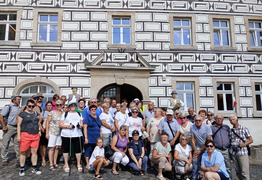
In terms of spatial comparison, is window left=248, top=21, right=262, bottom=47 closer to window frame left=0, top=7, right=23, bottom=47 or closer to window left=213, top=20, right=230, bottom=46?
window left=213, top=20, right=230, bottom=46

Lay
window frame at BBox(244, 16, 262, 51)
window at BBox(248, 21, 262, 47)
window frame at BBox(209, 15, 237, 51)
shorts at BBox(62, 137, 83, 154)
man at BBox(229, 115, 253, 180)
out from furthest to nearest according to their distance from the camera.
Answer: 1. window at BBox(248, 21, 262, 47)
2. window frame at BBox(244, 16, 262, 51)
3. window frame at BBox(209, 15, 237, 51)
4. shorts at BBox(62, 137, 83, 154)
5. man at BBox(229, 115, 253, 180)

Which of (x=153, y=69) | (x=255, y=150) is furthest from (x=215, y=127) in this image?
(x=153, y=69)

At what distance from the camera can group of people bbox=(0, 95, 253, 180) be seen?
457cm

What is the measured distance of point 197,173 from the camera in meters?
4.63

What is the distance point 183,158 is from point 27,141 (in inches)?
138

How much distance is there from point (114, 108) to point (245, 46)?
737 centimetres

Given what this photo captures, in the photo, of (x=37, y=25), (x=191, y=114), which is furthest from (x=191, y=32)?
(x=37, y=25)

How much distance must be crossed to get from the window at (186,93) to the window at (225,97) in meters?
1.25

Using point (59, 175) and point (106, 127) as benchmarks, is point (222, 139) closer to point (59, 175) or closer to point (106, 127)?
point (106, 127)

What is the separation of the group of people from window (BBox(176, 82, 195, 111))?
427 centimetres

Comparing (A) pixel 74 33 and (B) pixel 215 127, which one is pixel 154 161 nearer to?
(B) pixel 215 127

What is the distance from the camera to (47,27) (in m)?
9.60

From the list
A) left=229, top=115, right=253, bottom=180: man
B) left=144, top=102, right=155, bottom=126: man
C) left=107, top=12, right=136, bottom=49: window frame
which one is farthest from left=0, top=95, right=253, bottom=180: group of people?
left=107, top=12, right=136, bottom=49: window frame

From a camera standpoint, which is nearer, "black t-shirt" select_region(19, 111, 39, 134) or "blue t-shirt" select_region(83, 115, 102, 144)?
"black t-shirt" select_region(19, 111, 39, 134)
